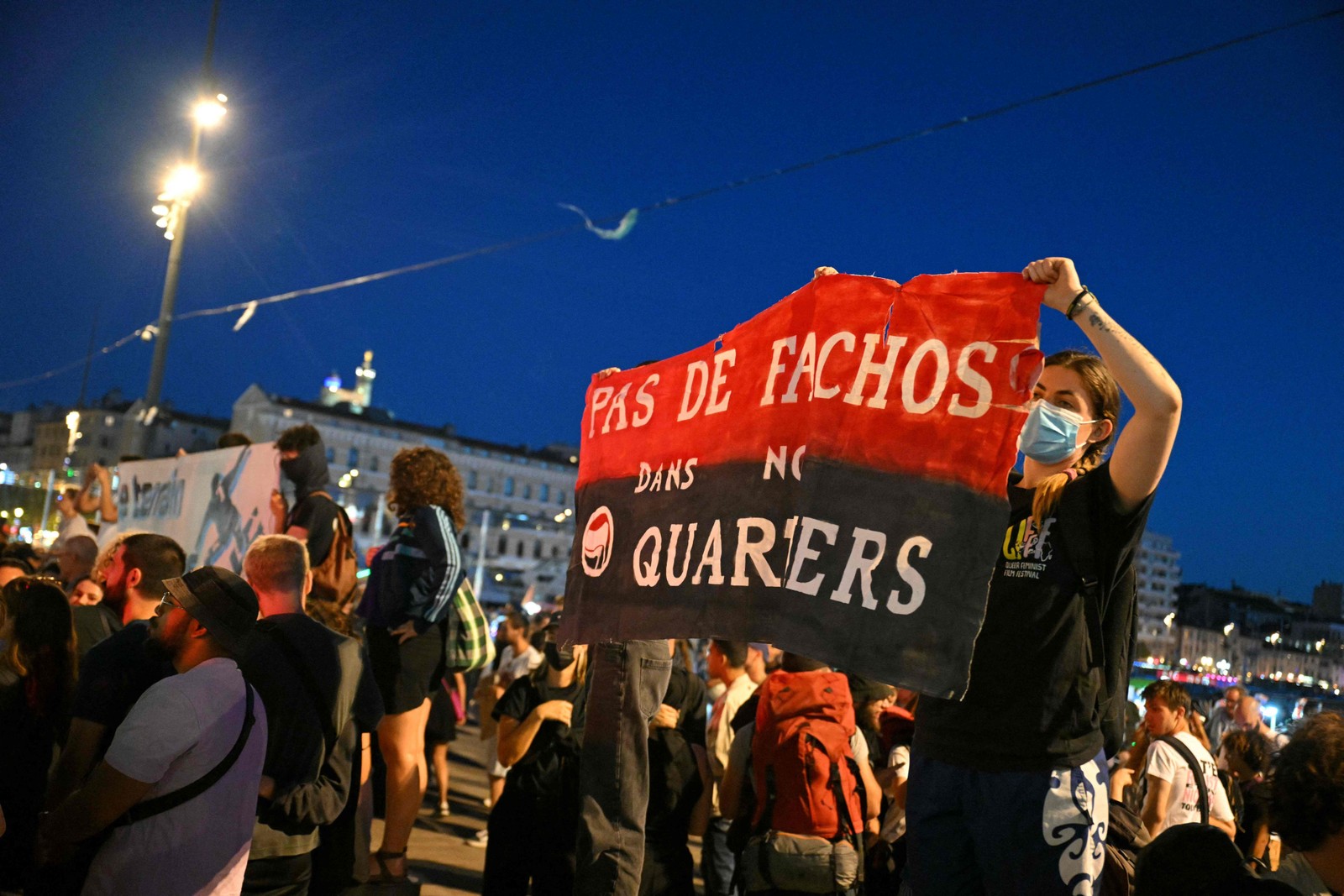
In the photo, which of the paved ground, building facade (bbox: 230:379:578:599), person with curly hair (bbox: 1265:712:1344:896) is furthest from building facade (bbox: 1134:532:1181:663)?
person with curly hair (bbox: 1265:712:1344:896)

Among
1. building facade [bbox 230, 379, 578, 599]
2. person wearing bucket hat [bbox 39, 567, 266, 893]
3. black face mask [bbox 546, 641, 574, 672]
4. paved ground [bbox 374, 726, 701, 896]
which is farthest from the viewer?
building facade [bbox 230, 379, 578, 599]

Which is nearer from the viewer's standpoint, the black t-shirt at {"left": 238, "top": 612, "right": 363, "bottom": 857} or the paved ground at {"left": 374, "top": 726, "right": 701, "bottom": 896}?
the black t-shirt at {"left": 238, "top": 612, "right": 363, "bottom": 857}

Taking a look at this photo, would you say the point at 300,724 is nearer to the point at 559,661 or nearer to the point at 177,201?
→ the point at 559,661

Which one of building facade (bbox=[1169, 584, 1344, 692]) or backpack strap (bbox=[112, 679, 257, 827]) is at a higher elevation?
building facade (bbox=[1169, 584, 1344, 692])

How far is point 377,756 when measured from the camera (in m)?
8.69

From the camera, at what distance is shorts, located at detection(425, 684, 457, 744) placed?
32.5ft

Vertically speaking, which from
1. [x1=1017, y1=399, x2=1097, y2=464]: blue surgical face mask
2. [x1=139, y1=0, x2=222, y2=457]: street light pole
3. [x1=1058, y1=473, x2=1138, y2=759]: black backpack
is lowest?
[x1=1058, y1=473, x2=1138, y2=759]: black backpack

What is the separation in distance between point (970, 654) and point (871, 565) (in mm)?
389

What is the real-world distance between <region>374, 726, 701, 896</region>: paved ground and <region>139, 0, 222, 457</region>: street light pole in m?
5.95

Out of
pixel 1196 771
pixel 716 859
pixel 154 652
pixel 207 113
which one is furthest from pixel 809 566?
pixel 207 113

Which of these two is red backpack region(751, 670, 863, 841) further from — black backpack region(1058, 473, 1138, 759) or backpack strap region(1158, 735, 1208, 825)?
black backpack region(1058, 473, 1138, 759)

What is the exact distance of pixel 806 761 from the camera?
16.1ft

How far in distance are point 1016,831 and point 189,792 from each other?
256cm

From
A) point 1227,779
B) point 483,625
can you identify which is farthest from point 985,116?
point 483,625
